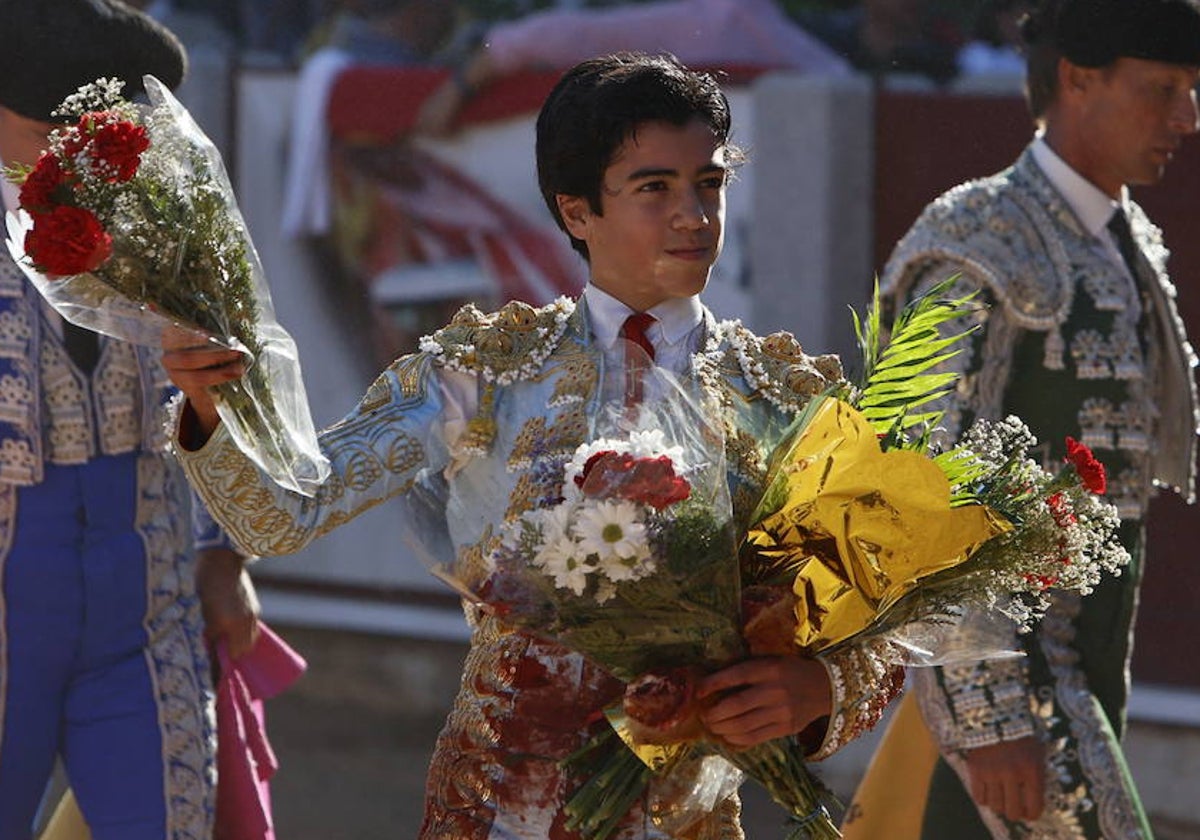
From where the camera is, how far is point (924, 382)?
3.19 metres

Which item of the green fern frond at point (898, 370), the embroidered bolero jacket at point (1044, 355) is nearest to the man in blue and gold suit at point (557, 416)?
the green fern frond at point (898, 370)

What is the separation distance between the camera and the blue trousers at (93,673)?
4215 mm

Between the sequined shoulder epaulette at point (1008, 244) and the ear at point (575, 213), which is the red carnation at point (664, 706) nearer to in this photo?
the ear at point (575, 213)

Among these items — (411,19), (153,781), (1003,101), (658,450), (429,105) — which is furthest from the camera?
(411,19)

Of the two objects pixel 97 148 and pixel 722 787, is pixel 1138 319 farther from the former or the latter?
pixel 97 148

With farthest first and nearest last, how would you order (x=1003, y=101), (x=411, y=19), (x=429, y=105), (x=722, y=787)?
(x=411, y=19) < (x=429, y=105) < (x=1003, y=101) < (x=722, y=787)

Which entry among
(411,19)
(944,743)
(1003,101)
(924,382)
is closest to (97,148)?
(924,382)

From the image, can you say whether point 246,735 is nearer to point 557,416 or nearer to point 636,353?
point 557,416

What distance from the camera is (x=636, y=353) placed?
310 cm

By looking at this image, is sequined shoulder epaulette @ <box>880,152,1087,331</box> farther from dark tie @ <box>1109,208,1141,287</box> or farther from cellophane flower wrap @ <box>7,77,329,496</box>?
cellophane flower wrap @ <box>7,77,329,496</box>

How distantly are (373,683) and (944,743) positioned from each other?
4464mm

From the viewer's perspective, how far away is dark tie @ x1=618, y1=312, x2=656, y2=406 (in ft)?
10.1

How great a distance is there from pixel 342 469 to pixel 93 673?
133 centimetres

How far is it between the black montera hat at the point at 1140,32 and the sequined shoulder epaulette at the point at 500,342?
1.54m
